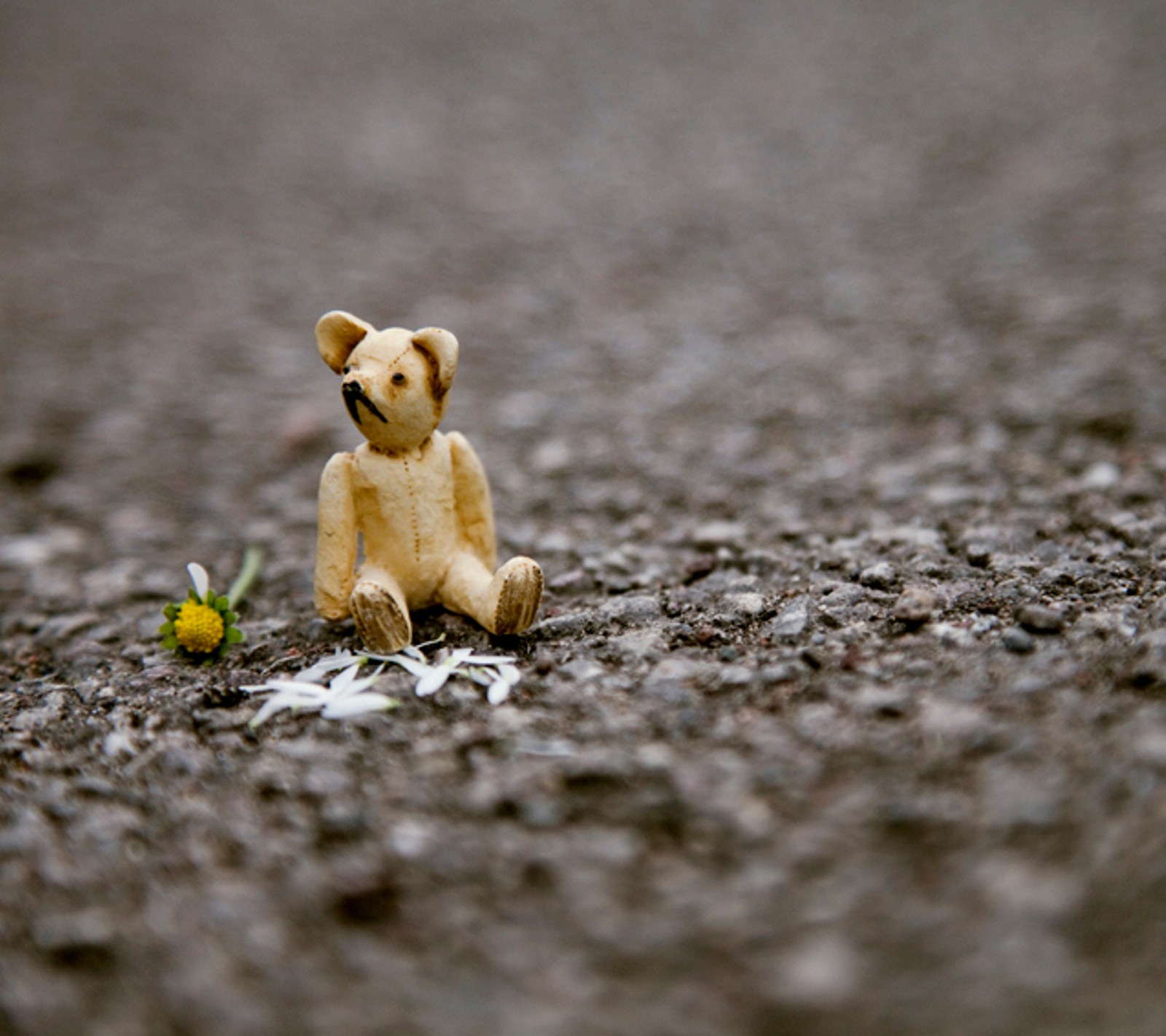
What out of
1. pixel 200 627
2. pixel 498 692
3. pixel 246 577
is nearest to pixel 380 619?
pixel 498 692

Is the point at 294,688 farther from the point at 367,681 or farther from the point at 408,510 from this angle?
the point at 408,510

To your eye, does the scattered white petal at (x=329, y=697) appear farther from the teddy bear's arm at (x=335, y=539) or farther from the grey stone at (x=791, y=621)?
the grey stone at (x=791, y=621)

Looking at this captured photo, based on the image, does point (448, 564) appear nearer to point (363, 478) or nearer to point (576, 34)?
point (363, 478)

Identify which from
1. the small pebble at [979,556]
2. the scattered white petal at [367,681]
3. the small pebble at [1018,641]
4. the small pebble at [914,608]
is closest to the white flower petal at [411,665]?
the scattered white petal at [367,681]

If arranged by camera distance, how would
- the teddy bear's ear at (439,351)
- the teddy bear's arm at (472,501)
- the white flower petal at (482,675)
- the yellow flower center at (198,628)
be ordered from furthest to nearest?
the teddy bear's arm at (472,501), the yellow flower center at (198,628), the teddy bear's ear at (439,351), the white flower petal at (482,675)

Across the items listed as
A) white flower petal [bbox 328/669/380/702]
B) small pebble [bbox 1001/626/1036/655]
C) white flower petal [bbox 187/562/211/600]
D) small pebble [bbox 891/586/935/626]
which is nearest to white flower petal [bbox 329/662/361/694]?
white flower petal [bbox 328/669/380/702]

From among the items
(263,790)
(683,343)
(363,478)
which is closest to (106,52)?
(683,343)
